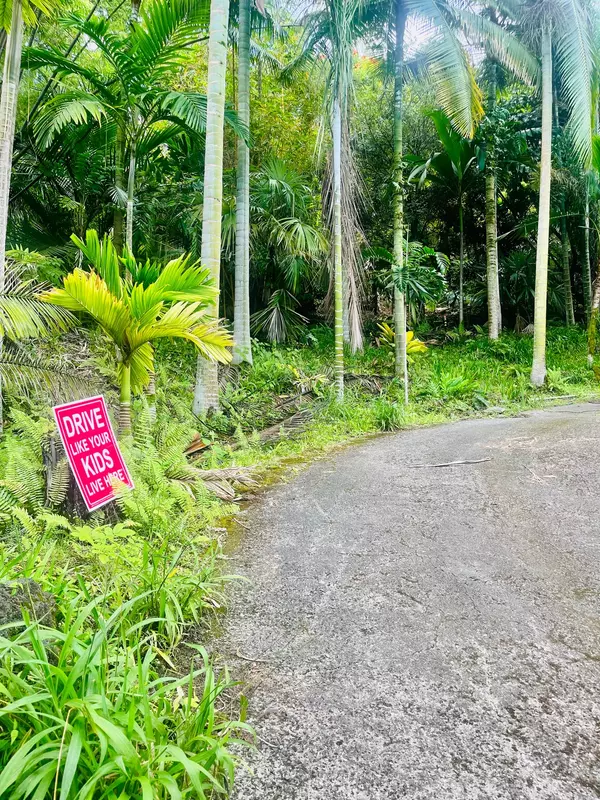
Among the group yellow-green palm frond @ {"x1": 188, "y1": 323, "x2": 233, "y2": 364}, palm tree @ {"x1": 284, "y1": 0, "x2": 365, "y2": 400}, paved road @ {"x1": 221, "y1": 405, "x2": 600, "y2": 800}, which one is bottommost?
paved road @ {"x1": 221, "y1": 405, "x2": 600, "y2": 800}

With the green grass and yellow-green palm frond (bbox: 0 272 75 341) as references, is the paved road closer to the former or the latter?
the green grass

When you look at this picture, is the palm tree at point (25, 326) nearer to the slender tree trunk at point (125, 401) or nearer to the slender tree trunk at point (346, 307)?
the slender tree trunk at point (125, 401)

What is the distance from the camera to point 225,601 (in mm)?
2357

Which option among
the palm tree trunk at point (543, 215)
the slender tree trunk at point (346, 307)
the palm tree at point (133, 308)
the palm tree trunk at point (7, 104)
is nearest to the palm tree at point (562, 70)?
the palm tree trunk at point (543, 215)

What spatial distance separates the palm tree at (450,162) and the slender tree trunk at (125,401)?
9.72m

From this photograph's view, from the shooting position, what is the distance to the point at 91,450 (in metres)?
2.88

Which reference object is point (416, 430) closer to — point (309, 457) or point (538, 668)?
point (309, 457)

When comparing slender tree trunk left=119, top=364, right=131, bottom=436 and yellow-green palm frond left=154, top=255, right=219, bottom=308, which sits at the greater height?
yellow-green palm frond left=154, top=255, right=219, bottom=308

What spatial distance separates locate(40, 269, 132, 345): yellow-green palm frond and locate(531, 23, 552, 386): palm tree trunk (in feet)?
28.5

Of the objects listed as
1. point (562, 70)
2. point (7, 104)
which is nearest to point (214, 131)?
point (7, 104)

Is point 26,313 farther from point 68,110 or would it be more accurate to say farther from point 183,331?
point 68,110

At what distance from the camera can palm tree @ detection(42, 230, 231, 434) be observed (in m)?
3.45

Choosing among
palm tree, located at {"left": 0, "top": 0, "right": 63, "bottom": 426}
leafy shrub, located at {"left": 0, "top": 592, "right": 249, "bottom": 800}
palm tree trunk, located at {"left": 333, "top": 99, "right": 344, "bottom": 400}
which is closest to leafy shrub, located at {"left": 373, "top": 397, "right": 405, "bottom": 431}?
palm tree trunk, located at {"left": 333, "top": 99, "right": 344, "bottom": 400}

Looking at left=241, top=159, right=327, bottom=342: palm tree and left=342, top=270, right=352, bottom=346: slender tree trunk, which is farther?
left=342, top=270, right=352, bottom=346: slender tree trunk
